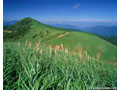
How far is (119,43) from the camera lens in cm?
176

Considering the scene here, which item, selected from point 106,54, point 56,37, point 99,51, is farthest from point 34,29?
point 99,51

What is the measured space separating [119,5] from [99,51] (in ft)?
7.80

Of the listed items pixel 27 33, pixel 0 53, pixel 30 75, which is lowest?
pixel 30 75

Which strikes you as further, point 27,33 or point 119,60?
point 27,33

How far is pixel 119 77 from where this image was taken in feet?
5.22

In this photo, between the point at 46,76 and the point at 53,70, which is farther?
the point at 53,70

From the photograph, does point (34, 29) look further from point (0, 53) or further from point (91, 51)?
point (0, 53)

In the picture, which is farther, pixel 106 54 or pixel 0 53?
pixel 106 54

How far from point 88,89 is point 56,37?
25.2 metres

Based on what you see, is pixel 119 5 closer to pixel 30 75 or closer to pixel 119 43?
pixel 119 43

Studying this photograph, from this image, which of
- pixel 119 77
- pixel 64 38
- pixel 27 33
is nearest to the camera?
pixel 119 77

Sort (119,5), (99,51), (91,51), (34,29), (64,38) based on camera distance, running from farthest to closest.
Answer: (34,29) → (64,38) → (91,51) → (99,51) → (119,5)

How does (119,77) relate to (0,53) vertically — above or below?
below

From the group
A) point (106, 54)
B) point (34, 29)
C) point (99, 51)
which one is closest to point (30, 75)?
point (99, 51)
